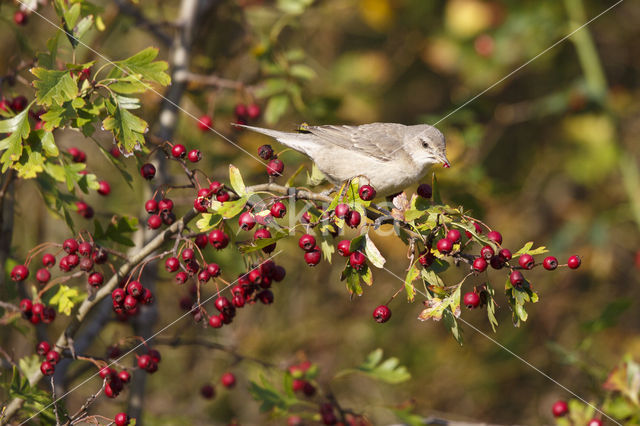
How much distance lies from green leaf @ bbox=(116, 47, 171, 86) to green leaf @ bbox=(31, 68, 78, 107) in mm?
299

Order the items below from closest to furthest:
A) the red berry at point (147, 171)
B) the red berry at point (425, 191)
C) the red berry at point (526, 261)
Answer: the red berry at point (526, 261), the red berry at point (147, 171), the red berry at point (425, 191)

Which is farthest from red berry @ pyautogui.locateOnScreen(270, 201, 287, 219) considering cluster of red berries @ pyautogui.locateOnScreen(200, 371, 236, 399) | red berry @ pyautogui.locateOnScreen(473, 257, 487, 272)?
cluster of red berries @ pyautogui.locateOnScreen(200, 371, 236, 399)

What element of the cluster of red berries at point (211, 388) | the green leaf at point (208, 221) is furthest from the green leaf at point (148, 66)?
the cluster of red berries at point (211, 388)

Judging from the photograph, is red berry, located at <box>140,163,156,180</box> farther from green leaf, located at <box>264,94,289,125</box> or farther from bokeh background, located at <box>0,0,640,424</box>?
bokeh background, located at <box>0,0,640,424</box>

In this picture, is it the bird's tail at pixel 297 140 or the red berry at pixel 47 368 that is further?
the bird's tail at pixel 297 140

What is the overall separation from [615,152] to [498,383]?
106 inches

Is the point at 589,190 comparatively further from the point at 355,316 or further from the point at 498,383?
the point at 355,316

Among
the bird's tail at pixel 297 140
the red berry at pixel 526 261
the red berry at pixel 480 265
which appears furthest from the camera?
the bird's tail at pixel 297 140

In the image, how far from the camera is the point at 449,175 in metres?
5.11

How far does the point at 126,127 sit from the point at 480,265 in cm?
177

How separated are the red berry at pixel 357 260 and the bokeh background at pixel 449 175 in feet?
7.80

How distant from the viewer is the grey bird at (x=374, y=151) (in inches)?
168

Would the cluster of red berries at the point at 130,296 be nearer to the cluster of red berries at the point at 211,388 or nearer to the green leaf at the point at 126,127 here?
the green leaf at the point at 126,127

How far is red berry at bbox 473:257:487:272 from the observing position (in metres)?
2.62
